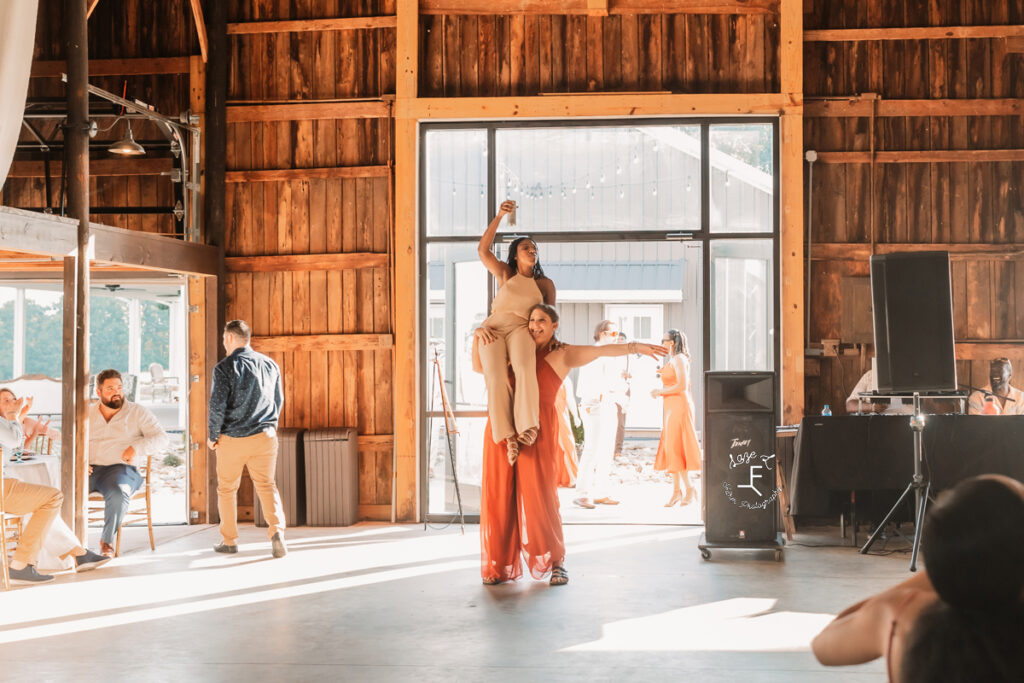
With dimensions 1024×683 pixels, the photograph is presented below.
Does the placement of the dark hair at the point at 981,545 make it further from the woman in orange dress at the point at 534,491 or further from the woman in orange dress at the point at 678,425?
the woman in orange dress at the point at 678,425

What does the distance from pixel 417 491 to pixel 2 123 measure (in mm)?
4279

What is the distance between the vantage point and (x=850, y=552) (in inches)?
274

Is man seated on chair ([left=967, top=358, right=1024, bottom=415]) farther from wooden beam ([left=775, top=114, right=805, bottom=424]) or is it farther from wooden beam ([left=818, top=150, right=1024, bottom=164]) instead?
wooden beam ([left=818, top=150, right=1024, bottom=164])

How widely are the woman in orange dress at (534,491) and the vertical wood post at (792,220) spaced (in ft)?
9.01

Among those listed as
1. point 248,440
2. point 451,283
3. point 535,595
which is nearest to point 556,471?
point 535,595

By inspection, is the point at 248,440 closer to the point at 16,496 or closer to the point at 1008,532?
the point at 16,496

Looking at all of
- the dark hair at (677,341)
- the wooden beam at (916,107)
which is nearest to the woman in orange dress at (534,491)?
the dark hair at (677,341)

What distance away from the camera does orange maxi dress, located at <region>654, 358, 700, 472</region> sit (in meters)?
8.78

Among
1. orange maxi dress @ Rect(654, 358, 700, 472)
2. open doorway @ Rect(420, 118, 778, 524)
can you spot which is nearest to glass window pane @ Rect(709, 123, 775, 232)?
open doorway @ Rect(420, 118, 778, 524)

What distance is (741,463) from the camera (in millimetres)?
6629

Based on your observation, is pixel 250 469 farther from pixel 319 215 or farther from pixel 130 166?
pixel 130 166

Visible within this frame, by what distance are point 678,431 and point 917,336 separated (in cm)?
283

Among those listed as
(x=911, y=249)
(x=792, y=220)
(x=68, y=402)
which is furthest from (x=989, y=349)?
(x=68, y=402)

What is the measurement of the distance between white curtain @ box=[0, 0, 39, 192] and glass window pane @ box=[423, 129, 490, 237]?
132 inches
